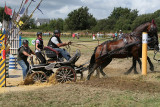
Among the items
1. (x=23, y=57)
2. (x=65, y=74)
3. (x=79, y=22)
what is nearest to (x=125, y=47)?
(x=65, y=74)

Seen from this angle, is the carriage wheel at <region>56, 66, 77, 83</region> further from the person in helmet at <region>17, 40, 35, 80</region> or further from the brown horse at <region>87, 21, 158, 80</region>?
the person in helmet at <region>17, 40, 35, 80</region>

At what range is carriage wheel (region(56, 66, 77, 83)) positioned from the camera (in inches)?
353

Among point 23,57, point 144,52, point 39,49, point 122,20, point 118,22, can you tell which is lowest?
point 23,57

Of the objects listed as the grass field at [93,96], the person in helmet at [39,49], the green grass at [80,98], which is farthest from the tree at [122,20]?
the green grass at [80,98]

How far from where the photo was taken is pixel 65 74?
898 centimetres

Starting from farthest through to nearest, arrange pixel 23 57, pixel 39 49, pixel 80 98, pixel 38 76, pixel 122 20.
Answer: pixel 122 20, pixel 23 57, pixel 39 49, pixel 38 76, pixel 80 98

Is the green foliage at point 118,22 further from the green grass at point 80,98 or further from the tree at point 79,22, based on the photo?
the green grass at point 80,98

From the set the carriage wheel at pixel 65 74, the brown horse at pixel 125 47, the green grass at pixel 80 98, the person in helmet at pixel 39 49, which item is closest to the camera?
the green grass at pixel 80 98

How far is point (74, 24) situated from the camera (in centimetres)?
8131

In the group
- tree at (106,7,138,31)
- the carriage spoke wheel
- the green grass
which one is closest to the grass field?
the green grass

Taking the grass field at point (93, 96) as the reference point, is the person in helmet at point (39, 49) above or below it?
above

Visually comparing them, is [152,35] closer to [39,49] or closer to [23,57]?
[39,49]

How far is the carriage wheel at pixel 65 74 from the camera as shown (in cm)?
896

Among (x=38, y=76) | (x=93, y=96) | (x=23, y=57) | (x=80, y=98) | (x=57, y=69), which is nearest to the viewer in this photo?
(x=80, y=98)
